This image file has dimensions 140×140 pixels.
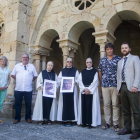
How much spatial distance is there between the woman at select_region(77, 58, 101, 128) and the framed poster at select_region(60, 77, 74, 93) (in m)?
0.22

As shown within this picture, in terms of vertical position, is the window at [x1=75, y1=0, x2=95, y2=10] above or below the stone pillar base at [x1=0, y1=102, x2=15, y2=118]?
above

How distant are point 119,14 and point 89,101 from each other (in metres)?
2.63

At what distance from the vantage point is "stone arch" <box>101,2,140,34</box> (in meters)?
4.34

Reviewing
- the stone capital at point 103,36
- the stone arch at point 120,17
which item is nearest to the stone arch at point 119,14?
the stone arch at point 120,17

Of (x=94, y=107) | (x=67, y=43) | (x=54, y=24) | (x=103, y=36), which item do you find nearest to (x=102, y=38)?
(x=103, y=36)

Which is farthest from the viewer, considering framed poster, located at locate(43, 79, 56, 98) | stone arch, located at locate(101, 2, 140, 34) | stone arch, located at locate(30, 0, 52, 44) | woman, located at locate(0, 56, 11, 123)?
stone arch, located at locate(30, 0, 52, 44)

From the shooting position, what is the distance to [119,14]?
183 inches

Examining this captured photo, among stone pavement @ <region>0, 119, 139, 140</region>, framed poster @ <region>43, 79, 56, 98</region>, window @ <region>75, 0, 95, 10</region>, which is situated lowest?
stone pavement @ <region>0, 119, 139, 140</region>

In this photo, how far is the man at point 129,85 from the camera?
2.86 m

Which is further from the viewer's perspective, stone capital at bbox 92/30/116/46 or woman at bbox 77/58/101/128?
stone capital at bbox 92/30/116/46

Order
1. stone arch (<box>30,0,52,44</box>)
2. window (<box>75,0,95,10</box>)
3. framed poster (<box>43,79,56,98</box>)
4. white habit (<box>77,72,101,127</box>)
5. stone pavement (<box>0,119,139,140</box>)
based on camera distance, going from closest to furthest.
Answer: stone pavement (<box>0,119,139,140</box>) → white habit (<box>77,72,101,127</box>) → framed poster (<box>43,79,56,98</box>) → window (<box>75,0,95,10</box>) → stone arch (<box>30,0,52,44</box>)

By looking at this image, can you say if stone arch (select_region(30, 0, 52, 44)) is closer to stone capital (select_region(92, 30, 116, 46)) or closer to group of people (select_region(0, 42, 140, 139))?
group of people (select_region(0, 42, 140, 139))

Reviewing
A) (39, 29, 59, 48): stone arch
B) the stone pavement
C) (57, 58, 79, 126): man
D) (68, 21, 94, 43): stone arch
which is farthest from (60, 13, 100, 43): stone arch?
the stone pavement

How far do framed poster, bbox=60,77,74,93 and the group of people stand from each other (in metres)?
0.13
